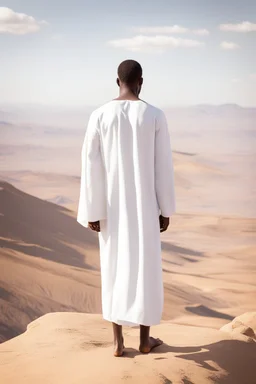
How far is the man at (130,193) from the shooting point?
3.09m

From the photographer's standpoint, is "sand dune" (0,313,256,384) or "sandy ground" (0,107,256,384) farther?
"sandy ground" (0,107,256,384)

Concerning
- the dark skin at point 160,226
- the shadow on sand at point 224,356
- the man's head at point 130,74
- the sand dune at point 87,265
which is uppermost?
the man's head at point 130,74

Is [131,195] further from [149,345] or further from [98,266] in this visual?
[98,266]

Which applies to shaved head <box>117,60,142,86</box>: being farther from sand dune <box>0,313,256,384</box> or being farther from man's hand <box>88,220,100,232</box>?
sand dune <box>0,313,256,384</box>

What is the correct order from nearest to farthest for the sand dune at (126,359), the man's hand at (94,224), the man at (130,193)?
the sand dune at (126,359) → the man at (130,193) → the man's hand at (94,224)

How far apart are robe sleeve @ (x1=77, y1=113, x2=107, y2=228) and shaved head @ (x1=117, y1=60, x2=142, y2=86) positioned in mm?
222

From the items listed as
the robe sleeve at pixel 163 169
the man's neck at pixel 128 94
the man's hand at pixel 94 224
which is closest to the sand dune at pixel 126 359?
the man's hand at pixel 94 224

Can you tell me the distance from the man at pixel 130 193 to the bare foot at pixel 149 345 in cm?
11

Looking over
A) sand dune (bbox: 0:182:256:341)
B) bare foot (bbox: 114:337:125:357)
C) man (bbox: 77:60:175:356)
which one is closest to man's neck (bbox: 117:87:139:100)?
man (bbox: 77:60:175:356)

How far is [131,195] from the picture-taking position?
3.12m

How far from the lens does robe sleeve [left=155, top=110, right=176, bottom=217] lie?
312 centimetres

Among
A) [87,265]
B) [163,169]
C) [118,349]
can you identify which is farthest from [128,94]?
[87,265]

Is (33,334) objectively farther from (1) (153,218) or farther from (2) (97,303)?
(2) (97,303)

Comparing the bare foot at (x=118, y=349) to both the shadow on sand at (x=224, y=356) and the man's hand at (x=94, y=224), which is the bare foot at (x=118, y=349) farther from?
the man's hand at (x=94, y=224)
